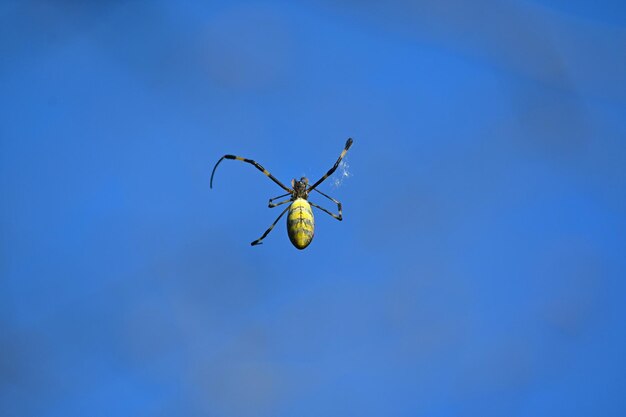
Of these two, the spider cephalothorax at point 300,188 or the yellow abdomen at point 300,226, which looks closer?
the yellow abdomen at point 300,226

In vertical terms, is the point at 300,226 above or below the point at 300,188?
below

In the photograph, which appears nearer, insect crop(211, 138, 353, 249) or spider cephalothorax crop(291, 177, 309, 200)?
insect crop(211, 138, 353, 249)

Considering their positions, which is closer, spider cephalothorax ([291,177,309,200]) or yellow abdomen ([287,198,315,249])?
yellow abdomen ([287,198,315,249])

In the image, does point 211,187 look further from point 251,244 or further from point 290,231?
point 251,244

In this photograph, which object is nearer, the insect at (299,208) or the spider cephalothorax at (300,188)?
the insect at (299,208)

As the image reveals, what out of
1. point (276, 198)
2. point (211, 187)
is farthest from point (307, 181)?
point (211, 187)

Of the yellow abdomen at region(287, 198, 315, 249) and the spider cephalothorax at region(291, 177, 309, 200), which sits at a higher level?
the spider cephalothorax at region(291, 177, 309, 200)

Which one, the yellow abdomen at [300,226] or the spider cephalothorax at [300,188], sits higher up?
the spider cephalothorax at [300,188]

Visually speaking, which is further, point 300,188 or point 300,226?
point 300,188
